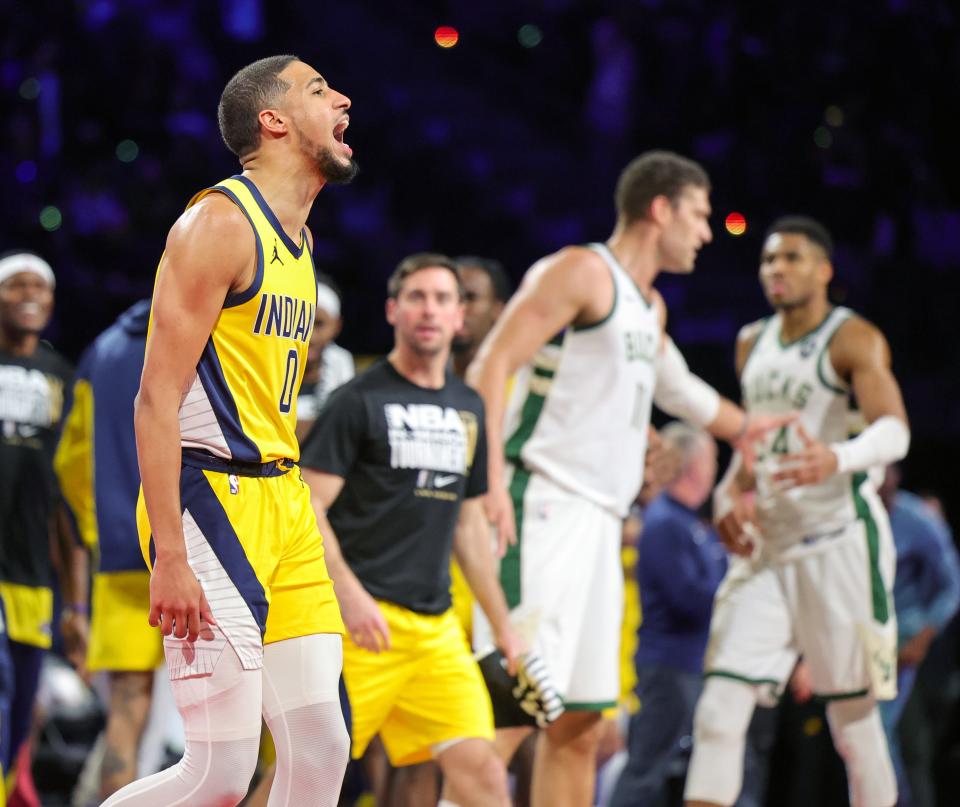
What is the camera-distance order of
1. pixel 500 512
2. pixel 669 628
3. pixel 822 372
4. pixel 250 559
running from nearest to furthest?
pixel 250 559
pixel 500 512
pixel 822 372
pixel 669 628

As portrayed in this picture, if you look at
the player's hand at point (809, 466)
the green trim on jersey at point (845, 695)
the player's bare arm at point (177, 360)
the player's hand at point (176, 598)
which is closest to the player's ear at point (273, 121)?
the player's bare arm at point (177, 360)

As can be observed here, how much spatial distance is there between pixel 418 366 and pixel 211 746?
1.81 meters

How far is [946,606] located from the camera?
25.6ft

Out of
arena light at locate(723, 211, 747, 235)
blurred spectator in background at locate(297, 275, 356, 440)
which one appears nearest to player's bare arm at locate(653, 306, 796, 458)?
blurred spectator in background at locate(297, 275, 356, 440)

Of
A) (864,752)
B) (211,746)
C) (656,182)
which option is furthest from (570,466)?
(211,746)

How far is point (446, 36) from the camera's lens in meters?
12.3

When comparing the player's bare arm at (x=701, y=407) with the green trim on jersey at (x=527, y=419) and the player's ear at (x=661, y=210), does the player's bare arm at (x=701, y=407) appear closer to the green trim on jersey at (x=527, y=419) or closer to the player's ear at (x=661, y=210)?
the player's ear at (x=661, y=210)

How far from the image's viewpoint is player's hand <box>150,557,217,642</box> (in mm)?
2885

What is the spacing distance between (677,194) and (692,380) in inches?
28.8

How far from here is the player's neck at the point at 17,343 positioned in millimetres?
5859

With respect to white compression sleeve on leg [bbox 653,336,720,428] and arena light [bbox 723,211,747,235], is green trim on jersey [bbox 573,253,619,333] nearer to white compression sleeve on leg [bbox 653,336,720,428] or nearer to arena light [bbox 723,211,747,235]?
white compression sleeve on leg [bbox 653,336,720,428]

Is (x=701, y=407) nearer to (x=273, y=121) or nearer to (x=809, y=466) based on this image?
(x=809, y=466)

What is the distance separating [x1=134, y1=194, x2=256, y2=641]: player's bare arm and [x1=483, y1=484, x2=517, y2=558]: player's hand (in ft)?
5.86

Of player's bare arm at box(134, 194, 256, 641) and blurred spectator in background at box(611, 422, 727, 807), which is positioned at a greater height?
player's bare arm at box(134, 194, 256, 641)
